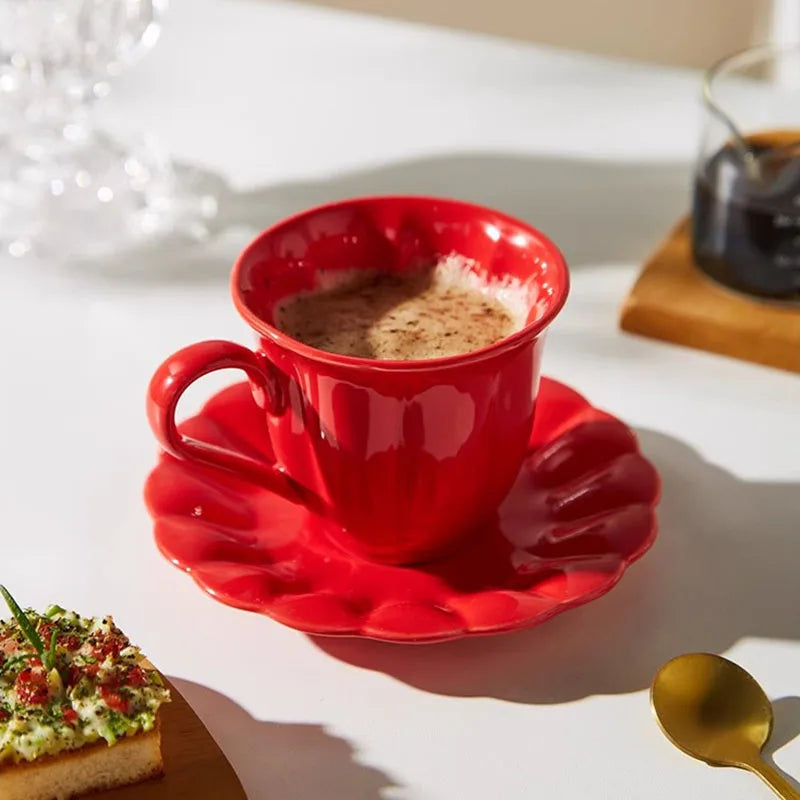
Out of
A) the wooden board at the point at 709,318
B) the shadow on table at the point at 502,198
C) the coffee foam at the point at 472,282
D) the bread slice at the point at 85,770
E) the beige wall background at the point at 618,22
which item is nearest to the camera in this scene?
the bread slice at the point at 85,770

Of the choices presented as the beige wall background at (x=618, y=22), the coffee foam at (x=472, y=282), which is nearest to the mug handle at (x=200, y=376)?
the coffee foam at (x=472, y=282)

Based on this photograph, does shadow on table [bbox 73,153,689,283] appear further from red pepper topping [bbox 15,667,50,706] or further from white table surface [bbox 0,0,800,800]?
red pepper topping [bbox 15,667,50,706]

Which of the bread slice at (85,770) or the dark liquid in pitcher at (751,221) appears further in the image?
the dark liquid in pitcher at (751,221)

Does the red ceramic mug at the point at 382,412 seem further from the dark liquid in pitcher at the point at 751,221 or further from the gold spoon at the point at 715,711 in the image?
the dark liquid in pitcher at the point at 751,221

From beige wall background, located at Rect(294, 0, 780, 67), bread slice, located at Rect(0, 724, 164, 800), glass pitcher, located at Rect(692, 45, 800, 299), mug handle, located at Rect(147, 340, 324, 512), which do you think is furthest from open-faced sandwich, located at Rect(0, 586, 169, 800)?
beige wall background, located at Rect(294, 0, 780, 67)

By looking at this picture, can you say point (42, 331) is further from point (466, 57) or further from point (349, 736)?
point (466, 57)

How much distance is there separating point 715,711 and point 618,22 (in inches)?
73.8

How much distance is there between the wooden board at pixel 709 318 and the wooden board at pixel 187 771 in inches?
19.7

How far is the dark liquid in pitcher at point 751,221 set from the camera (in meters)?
0.98

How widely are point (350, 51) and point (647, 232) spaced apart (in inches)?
18.2

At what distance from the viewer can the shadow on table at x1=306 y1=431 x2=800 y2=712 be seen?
2.25 ft

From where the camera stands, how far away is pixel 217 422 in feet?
2.76

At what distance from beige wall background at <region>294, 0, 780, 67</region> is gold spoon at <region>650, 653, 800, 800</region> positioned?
180 cm

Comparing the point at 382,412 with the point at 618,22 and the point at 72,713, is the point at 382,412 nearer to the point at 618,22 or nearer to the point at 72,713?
the point at 72,713
